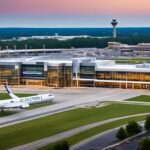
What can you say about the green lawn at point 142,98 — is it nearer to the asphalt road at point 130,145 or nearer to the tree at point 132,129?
the tree at point 132,129

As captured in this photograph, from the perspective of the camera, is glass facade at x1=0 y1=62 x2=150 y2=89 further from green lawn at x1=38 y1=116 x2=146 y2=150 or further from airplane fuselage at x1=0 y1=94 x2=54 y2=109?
green lawn at x1=38 y1=116 x2=146 y2=150

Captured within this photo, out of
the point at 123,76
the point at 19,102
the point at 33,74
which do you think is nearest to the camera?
the point at 19,102

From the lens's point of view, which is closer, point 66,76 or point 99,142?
point 99,142

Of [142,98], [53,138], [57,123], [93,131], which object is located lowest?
[53,138]

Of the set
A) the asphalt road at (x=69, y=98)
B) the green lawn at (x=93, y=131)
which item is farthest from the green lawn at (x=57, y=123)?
the green lawn at (x=93, y=131)

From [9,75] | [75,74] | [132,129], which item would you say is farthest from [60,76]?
[132,129]

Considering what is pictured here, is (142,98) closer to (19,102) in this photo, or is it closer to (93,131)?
(19,102)

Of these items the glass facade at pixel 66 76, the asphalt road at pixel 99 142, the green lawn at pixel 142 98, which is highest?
the glass facade at pixel 66 76
